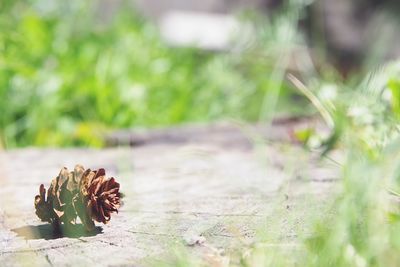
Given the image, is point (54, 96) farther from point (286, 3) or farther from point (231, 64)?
point (286, 3)

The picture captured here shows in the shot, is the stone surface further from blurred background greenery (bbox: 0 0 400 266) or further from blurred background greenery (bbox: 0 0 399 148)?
blurred background greenery (bbox: 0 0 399 148)

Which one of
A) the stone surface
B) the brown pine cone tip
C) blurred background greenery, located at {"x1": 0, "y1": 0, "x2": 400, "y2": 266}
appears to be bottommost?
the stone surface

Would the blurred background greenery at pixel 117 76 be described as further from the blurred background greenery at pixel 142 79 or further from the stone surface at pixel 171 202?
the stone surface at pixel 171 202

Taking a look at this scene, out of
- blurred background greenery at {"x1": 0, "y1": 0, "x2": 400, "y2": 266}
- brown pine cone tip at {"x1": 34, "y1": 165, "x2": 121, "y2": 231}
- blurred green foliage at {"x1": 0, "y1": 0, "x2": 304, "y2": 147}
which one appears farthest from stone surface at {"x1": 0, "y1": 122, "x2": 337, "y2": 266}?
blurred green foliage at {"x1": 0, "y1": 0, "x2": 304, "y2": 147}

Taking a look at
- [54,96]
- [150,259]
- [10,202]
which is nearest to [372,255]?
[150,259]

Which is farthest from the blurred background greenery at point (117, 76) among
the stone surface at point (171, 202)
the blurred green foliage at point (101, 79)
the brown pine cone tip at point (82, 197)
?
the brown pine cone tip at point (82, 197)
